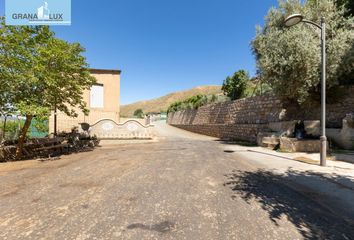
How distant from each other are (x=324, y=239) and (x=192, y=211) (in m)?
2.11

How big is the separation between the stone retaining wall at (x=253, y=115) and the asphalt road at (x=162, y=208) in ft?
30.6

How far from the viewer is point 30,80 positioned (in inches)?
349

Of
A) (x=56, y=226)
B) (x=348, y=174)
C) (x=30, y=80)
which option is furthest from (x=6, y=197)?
(x=348, y=174)

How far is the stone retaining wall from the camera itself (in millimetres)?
12547

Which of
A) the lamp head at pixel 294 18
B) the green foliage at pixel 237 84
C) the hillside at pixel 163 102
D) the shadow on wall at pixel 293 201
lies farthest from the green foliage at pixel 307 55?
the hillside at pixel 163 102

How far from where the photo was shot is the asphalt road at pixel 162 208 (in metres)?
3.22

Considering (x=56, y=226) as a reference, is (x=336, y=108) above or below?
above

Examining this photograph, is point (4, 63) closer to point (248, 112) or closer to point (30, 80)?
point (30, 80)

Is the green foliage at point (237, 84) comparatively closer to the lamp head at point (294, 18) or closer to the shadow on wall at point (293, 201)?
the lamp head at point (294, 18)

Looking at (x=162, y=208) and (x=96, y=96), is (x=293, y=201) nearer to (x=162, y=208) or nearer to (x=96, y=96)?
(x=162, y=208)

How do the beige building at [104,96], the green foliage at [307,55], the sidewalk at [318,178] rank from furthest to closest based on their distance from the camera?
the beige building at [104,96] → the green foliage at [307,55] → the sidewalk at [318,178]

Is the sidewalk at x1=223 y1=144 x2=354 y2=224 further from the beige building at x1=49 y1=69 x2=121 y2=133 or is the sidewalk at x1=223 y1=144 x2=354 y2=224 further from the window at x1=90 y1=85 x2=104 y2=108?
the window at x1=90 y1=85 x2=104 y2=108

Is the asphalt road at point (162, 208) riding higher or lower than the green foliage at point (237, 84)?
lower

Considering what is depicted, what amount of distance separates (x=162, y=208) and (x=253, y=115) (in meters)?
16.6
